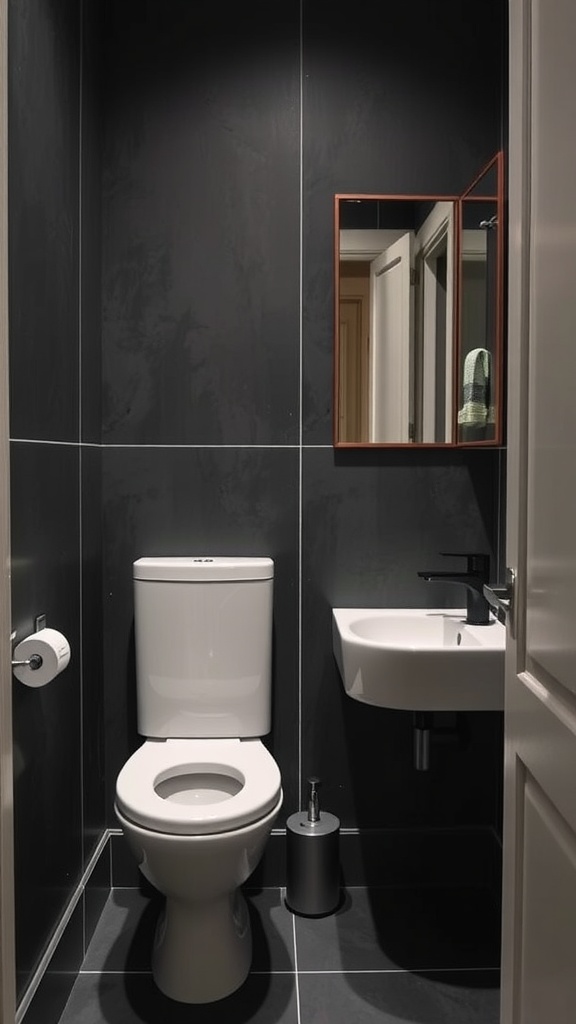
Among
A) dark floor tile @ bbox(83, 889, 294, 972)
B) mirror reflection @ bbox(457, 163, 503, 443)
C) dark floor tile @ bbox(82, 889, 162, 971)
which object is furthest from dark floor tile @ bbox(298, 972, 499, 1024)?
mirror reflection @ bbox(457, 163, 503, 443)

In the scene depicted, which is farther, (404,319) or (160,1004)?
(404,319)

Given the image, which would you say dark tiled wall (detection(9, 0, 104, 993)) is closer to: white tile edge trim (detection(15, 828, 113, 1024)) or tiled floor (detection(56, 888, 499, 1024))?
white tile edge trim (detection(15, 828, 113, 1024))

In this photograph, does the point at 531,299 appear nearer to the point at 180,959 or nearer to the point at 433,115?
the point at 433,115

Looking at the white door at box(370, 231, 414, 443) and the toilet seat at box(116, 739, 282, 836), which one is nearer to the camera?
the toilet seat at box(116, 739, 282, 836)

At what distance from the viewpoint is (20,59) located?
1.47 meters

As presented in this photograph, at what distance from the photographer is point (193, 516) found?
217 cm

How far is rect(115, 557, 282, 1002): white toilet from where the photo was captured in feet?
5.17

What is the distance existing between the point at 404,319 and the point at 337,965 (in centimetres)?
164

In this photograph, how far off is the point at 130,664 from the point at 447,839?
1.02 metres

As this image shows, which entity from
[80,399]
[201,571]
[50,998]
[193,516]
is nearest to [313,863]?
[50,998]

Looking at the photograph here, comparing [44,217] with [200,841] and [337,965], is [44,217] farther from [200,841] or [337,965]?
[337,965]

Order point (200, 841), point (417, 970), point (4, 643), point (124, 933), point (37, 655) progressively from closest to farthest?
point (4, 643) < point (37, 655) < point (200, 841) < point (417, 970) < point (124, 933)

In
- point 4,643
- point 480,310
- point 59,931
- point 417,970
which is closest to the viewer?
point 4,643

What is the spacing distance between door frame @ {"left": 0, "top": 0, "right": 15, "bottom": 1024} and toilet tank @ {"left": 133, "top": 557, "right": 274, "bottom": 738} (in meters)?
0.78
